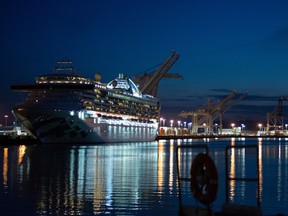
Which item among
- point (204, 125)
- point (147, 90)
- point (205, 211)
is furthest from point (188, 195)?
point (204, 125)

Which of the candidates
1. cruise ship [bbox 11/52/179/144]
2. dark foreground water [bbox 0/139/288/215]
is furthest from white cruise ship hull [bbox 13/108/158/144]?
dark foreground water [bbox 0/139/288/215]

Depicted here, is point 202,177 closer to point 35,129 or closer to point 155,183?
point 155,183

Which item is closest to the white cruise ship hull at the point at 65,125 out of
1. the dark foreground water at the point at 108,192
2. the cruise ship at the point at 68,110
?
the cruise ship at the point at 68,110

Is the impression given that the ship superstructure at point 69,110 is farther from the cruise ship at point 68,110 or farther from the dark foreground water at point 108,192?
the dark foreground water at point 108,192

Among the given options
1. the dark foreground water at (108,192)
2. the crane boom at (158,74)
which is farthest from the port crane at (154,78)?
the dark foreground water at (108,192)

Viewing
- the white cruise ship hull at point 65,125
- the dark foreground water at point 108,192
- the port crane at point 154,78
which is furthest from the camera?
the port crane at point 154,78

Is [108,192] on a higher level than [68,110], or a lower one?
lower

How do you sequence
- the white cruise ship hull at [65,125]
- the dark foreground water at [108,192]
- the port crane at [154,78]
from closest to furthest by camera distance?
the dark foreground water at [108,192] → the white cruise ship hull at [65,125] → the port crane at [154,78]

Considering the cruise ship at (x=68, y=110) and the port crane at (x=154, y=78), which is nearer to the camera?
the cruise ship at (x=68, y=110)

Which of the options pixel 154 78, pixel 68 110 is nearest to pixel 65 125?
pixel 68 110

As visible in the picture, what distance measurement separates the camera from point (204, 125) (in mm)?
149125

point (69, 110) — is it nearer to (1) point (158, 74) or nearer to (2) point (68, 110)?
(2) point (68, 110)

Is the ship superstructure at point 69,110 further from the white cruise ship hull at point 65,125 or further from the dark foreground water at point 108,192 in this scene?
the dark foreground water at point 108,192

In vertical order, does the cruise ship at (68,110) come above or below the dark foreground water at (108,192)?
above
